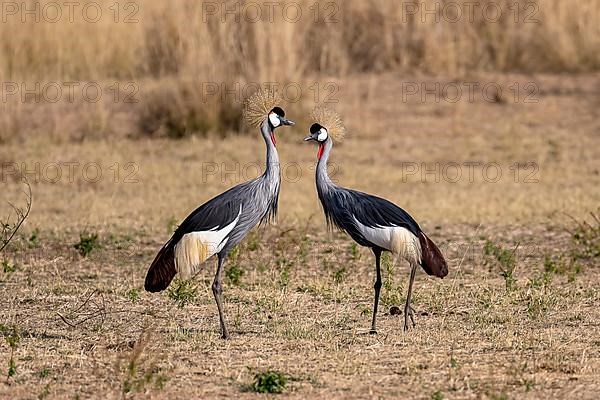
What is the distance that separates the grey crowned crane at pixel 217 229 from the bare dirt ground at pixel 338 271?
0.34 metres

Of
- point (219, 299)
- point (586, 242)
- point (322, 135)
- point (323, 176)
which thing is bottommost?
point (219, 299)

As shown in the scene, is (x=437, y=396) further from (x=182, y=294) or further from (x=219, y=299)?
(x=182, y=294)

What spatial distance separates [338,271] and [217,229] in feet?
5.95

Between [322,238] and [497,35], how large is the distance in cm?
761

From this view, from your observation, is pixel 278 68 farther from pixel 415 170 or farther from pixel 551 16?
pixel 551 16

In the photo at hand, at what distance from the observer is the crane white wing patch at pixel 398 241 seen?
723 cm

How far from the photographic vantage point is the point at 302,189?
12.7m

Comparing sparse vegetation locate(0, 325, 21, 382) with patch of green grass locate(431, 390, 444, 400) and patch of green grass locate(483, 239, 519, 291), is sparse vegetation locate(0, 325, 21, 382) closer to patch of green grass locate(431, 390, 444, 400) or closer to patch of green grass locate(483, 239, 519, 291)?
patch of green grass locate(431, 390, 444, 400)

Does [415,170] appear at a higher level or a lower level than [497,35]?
lower

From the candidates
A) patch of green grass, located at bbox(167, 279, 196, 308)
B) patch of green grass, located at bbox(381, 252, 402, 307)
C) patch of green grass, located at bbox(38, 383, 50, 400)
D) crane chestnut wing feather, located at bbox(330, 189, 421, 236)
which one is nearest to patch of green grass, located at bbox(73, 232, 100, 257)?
patch of green grass, located at bbox(167, 279, 196, 308)

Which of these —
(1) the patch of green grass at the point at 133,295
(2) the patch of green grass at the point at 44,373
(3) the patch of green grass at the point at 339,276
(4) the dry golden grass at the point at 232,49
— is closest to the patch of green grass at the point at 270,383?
(2) the patch of green grass at the point at 44,373

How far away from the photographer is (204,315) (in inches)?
313

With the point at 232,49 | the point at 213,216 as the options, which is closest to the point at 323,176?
the point at 213,216

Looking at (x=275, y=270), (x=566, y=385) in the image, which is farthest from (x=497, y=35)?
(x=566, y=385)
